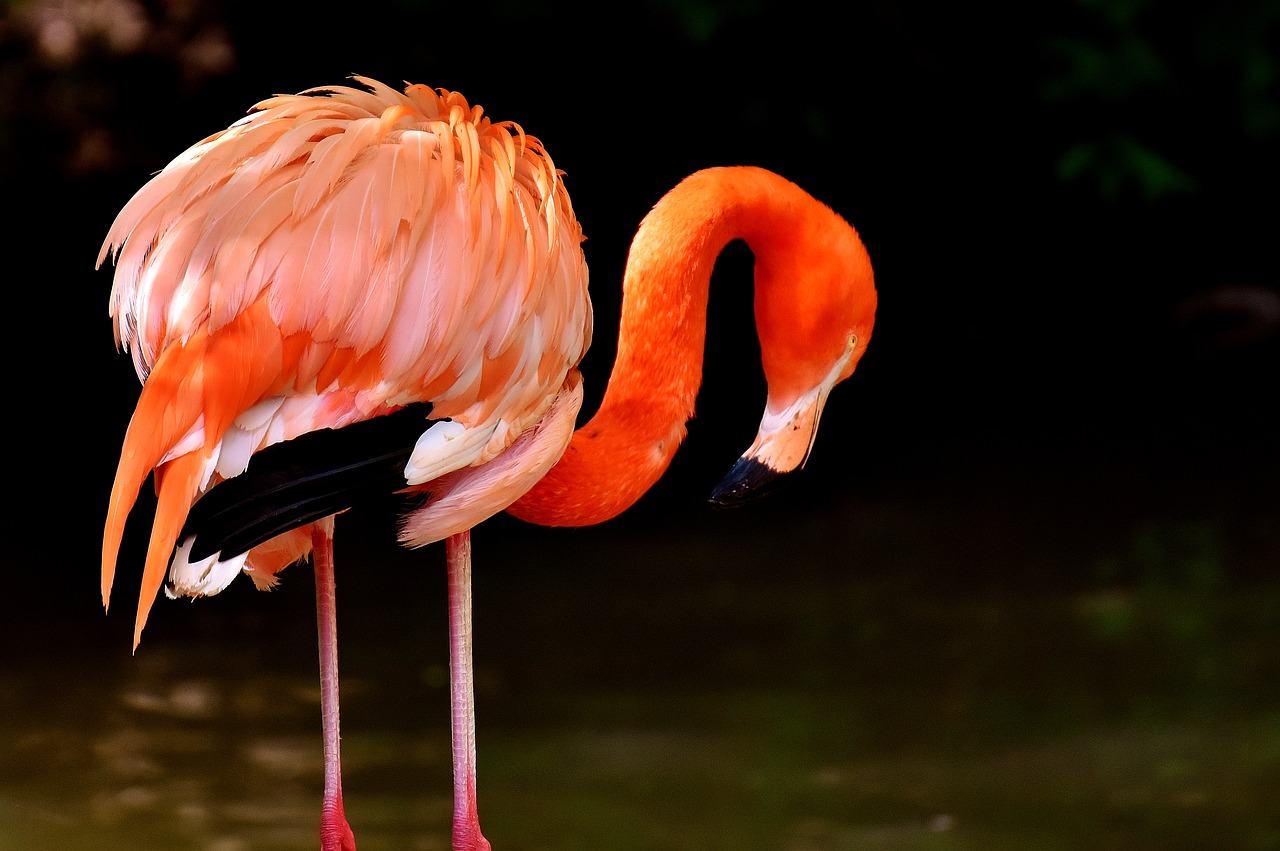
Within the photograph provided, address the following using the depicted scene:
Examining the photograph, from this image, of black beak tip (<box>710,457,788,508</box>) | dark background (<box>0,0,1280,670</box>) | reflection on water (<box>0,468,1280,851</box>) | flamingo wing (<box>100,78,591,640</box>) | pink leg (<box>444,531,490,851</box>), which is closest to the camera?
flamingo wing (<box>100,78,591,640</box>)

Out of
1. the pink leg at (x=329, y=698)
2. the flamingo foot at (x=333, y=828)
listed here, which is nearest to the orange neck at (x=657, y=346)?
the pink leg at (x=329, y=698)

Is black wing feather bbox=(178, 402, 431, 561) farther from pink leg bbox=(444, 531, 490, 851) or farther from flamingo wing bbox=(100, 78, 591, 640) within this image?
pink leg bbox=(444, 531, 490, 851)

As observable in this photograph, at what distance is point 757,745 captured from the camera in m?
2.95

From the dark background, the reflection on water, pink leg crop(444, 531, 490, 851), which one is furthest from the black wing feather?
the dark background

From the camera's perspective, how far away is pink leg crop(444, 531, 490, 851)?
1920 mm

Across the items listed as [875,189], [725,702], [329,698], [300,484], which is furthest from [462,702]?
[875,189]

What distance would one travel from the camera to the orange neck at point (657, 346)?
1.98 m

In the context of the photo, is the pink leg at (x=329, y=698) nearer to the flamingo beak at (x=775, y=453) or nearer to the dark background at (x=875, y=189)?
the flamingo beak at (x=775, y=453)

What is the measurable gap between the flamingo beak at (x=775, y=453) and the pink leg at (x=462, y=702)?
33 centimetres

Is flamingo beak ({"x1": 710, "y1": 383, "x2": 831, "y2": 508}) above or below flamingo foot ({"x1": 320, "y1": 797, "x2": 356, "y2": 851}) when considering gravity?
above

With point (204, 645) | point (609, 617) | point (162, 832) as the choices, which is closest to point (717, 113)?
point (609, 617)

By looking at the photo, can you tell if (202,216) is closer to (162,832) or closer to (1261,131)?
(162,832)

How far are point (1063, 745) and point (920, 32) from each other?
3125 mm

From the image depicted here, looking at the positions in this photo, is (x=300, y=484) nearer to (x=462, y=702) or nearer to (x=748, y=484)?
(x=462, y=702)
